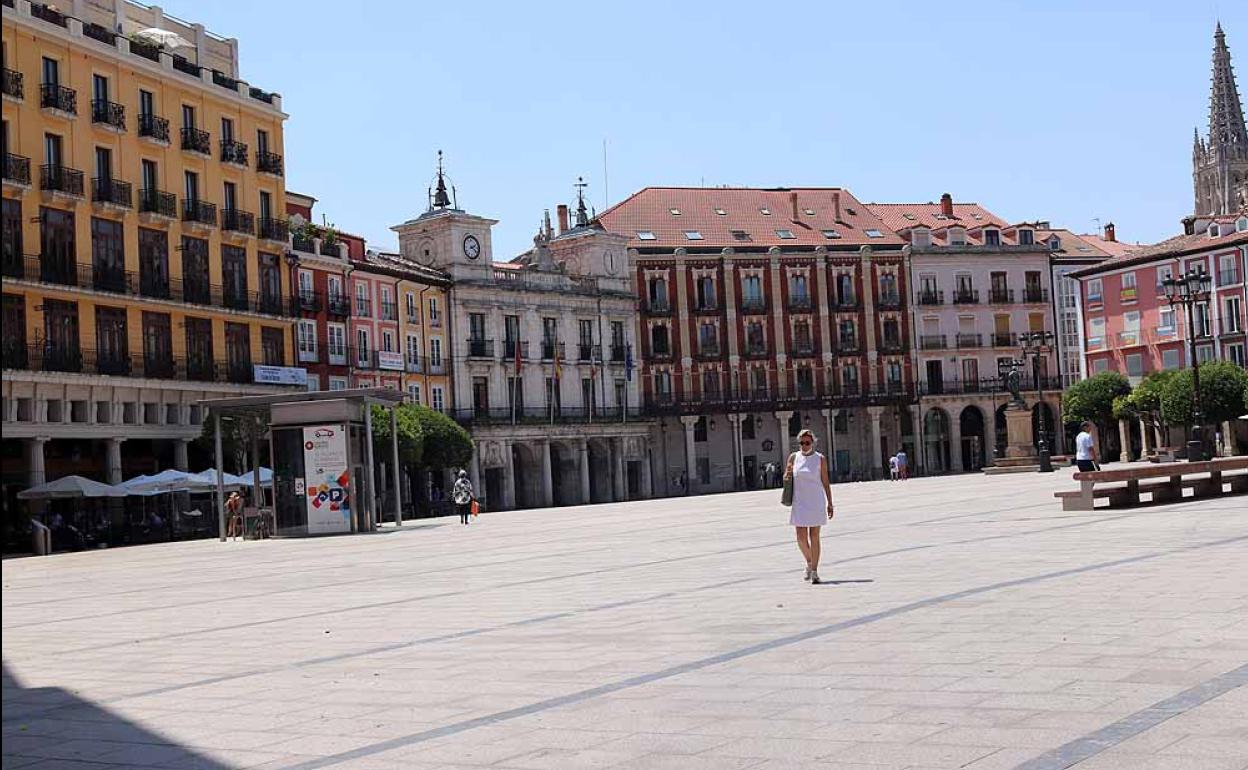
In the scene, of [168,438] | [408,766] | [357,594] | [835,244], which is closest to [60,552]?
[168,438]

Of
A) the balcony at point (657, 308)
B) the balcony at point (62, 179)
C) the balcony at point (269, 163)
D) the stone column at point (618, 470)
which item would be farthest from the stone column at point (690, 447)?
the balcony at point (62, 179)

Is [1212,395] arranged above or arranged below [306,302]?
below

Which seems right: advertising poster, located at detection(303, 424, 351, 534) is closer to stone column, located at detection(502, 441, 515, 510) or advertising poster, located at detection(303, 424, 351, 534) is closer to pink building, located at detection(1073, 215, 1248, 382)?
stone column, located at detection(502, 441, 515, 510)

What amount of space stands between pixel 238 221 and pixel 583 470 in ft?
98.3

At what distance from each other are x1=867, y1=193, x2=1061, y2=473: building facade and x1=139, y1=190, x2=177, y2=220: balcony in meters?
53.4

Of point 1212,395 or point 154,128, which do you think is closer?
point 154,128

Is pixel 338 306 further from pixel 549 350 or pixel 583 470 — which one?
pixel 583 470

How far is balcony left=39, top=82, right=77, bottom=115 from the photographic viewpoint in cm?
4881

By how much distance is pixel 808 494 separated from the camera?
1563cm

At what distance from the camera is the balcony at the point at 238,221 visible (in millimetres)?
57875

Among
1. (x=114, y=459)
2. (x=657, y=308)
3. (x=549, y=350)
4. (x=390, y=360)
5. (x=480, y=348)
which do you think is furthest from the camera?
(x=657, y=308)

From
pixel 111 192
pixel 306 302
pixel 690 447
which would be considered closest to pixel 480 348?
pixel 306 302

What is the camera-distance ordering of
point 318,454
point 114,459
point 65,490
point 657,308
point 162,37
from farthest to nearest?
1. point 657,308
2. point 162,37
3. point 114,459
4. point 65,490
5. point 318,454


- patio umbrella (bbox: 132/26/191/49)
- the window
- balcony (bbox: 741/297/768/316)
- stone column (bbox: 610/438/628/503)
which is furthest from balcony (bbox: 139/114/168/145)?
balcony (bbox: 741/297/768/316)
